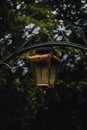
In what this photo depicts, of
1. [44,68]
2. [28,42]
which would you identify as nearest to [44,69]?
[44,68]

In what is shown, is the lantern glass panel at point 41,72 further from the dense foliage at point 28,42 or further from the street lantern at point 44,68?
the dense foliage at point 28,42

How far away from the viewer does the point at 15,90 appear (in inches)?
726

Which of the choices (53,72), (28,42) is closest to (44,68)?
(53,72)

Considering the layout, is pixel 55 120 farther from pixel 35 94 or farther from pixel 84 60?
pixel 35 94

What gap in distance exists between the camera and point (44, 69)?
6.11 metres

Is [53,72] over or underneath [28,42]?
underneath

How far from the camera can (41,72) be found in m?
6.11

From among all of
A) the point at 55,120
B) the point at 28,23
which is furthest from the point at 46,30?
the point at 55,120

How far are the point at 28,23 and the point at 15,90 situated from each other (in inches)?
92.8

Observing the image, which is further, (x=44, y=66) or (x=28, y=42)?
(x=28, y=42)

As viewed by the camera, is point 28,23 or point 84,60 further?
point 84,60

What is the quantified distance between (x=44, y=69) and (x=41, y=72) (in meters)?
0.05

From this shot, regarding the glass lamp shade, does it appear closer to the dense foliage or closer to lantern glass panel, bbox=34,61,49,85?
lantern glass panel, bbox=34,61,49,85

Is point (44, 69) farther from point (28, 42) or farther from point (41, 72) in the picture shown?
point (28, 42)
